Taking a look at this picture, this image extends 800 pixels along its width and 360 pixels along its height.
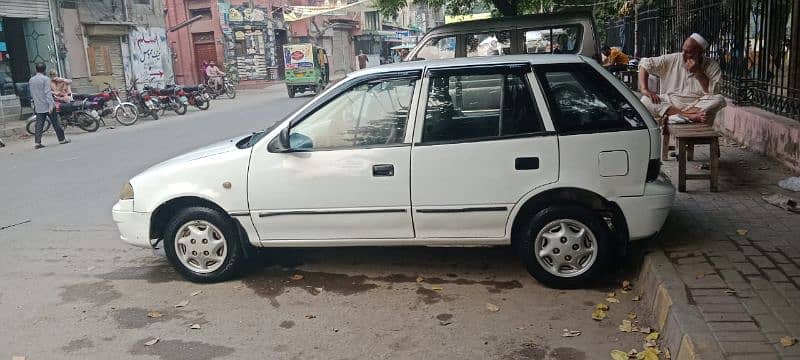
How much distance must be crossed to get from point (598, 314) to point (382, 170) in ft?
5.49

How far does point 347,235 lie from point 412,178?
643mm

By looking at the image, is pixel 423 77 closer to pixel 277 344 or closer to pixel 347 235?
pixel 347 235

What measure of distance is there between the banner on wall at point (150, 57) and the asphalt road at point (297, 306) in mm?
21585

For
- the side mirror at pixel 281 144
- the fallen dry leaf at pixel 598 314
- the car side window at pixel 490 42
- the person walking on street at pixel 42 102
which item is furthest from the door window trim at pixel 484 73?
the person walking on street at pixel 42 102

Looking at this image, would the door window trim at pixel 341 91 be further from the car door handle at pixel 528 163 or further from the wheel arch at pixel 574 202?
the wheel arch at pixel 574 202

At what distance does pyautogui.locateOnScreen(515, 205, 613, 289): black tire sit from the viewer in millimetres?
4234

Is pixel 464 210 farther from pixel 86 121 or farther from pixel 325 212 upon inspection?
pixel 86 121

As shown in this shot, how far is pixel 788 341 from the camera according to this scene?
3047 mm

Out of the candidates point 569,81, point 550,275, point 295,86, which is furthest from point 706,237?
point 295,86

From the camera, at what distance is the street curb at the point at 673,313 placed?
306cm

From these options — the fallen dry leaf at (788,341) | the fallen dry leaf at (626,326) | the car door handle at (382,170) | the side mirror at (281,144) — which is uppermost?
the side mirror at (281,144)

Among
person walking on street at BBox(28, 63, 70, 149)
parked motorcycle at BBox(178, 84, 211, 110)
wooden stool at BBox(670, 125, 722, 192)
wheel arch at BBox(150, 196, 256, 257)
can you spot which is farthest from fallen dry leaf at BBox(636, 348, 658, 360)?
parked motorcycle at BBox(178, 84, 211, 110)

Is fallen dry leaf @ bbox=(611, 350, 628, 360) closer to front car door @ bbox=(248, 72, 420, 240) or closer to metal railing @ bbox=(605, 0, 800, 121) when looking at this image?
front car door @ bbox=(248, 72, 420, 240)

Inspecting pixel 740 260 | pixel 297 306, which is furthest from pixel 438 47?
pixel 740 260
